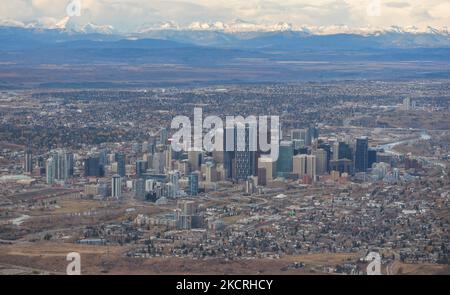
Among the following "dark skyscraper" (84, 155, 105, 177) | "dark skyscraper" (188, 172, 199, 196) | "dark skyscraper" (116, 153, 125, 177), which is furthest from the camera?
"dark skyscraper" (84, 155, 105, 177)

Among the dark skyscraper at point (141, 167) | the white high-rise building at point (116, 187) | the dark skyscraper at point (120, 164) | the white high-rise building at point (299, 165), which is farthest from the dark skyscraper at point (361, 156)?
the white high-rise building at point (116, 187)

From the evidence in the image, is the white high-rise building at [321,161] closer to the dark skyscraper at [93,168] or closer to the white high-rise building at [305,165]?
the white high-rise building at [305,165]

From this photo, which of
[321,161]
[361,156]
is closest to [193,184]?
[321,161]

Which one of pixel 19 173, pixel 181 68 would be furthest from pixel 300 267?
pixel 181 68

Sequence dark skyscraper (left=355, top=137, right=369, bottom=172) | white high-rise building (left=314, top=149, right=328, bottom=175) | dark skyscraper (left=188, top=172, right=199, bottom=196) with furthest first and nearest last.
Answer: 1. dark skyscraper (left=355, top=137, right=369, bottom=172)
2. white high-rise building (left=314, top=149, right=328, bottom=175)
3. dark skyscraper (left=188, top=172, right=199, bottom=196)

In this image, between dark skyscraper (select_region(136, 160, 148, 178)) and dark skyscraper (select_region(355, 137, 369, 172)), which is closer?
dark skyscraper (select_region(136, 160, 148, 178))

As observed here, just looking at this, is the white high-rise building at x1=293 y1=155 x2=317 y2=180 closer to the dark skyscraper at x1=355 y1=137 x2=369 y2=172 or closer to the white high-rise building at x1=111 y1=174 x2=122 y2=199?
the dark skyscraper at x1=355 y1=137 x2=369 y2=172

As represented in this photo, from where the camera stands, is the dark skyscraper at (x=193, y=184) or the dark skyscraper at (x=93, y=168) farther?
the dark skyscraper at (x=93, y=168)

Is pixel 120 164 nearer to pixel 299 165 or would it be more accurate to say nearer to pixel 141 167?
pixel 141 167

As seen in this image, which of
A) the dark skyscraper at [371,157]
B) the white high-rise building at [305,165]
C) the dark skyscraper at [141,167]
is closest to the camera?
the dark skyscraper at [141,167]

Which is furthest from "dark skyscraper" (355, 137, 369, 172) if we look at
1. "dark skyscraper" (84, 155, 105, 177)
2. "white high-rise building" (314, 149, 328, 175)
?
"dark skyscraper" (84, 155, 105, 177)

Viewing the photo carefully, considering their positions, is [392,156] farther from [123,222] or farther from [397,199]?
[123,222]
